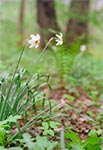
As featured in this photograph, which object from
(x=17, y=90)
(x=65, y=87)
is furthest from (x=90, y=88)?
(x=17, y=90)

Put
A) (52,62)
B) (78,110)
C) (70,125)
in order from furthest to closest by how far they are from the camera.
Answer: (52,62), (78,110), (70,125)

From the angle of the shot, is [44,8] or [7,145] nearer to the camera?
[7,145]

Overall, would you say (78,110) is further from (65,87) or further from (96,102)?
(65,87)

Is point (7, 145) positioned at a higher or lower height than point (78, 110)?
lower

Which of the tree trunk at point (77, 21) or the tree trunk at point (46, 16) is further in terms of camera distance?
the tree trunk at point (46, 16)

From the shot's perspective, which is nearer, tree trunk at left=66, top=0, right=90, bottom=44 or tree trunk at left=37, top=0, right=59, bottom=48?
tree trunk at left=66, top=0, right=90, bottom=44

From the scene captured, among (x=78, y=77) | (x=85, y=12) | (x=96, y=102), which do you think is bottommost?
(x=96, y=102)

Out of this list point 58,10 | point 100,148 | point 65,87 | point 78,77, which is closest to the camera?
point 100,148

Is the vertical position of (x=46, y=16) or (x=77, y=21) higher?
(x=46, y=16)
